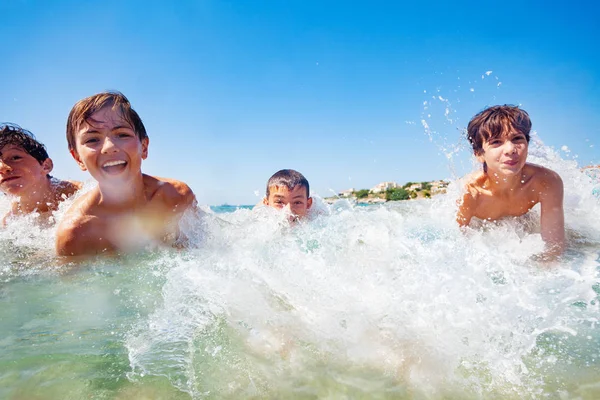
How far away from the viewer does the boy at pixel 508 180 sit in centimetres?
409

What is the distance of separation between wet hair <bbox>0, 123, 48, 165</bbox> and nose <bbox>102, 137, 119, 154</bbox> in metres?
2.16

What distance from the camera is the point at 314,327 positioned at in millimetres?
2098

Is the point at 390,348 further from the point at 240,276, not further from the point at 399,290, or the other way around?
the point at 240,276

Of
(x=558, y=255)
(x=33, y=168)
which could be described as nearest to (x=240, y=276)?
(x=558, y=255)

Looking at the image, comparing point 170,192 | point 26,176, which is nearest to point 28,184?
point 26,176

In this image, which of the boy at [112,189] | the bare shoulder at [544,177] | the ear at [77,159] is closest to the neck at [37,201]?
the boy at [112,189]

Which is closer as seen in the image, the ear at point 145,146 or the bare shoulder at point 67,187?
the ear at point 145,146

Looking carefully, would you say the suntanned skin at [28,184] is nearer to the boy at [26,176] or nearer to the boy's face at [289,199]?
the boy at [26,176]

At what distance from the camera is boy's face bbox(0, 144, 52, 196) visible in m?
4.73

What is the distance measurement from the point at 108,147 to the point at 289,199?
285cm

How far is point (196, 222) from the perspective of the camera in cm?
456

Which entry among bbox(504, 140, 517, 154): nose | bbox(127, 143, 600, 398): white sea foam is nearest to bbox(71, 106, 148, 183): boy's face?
bbox(127, 143, 600, 398): white sea foam

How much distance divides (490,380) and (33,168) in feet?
18.3

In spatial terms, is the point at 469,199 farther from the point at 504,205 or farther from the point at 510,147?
the point at 510,147
